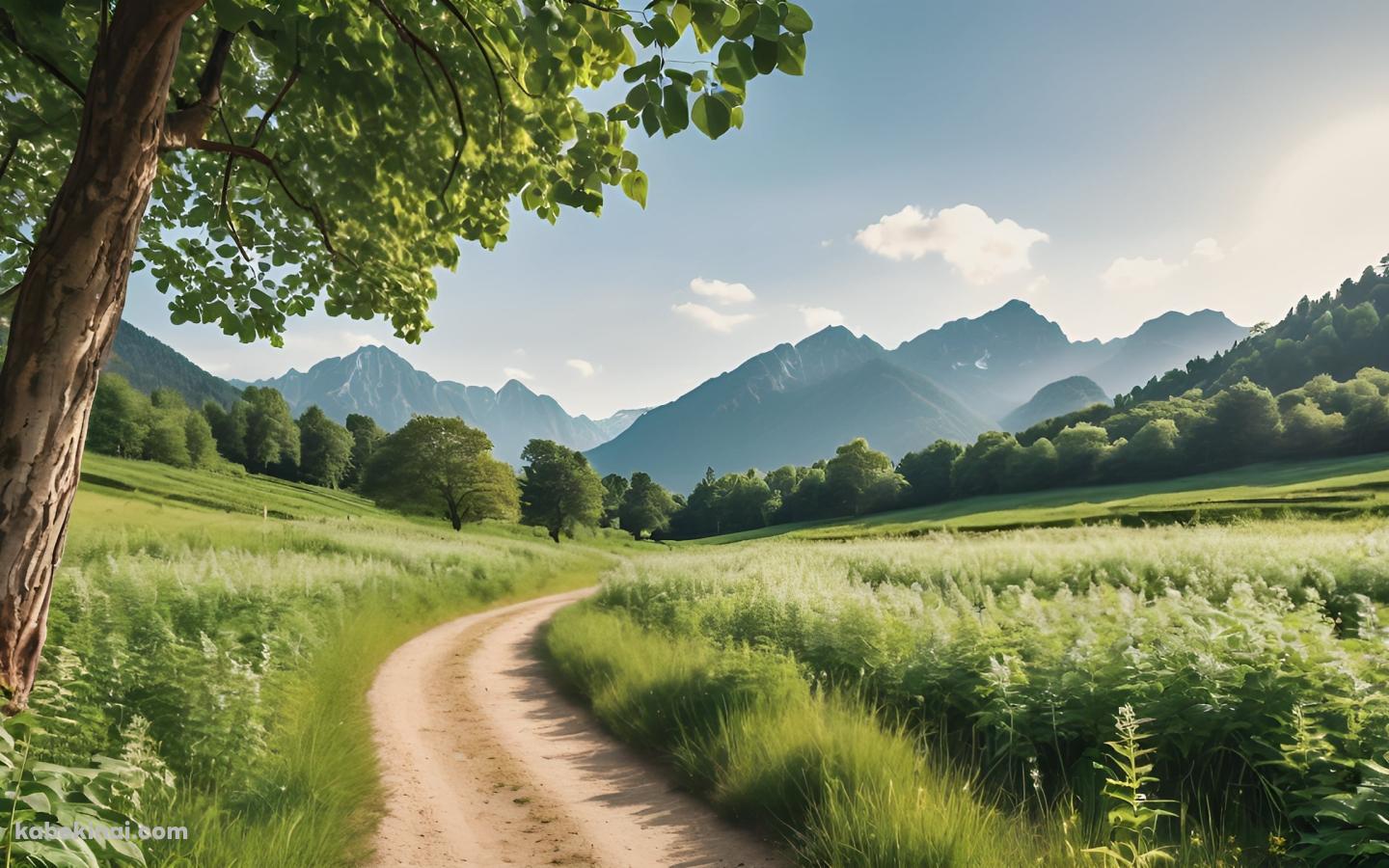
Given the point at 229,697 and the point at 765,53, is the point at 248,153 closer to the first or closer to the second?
the point at 765,53

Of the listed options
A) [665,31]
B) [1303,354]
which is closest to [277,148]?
[665,31]

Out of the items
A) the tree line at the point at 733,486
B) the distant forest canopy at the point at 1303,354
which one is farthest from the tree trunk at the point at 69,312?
the distant forest canopy at the point at 1303,354

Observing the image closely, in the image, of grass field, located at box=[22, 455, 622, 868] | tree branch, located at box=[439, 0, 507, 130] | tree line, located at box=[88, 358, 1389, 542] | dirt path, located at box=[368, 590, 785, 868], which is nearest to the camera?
tree branch, located at box=[439, 0, 507, 130]

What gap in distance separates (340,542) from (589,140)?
2523 centimetres

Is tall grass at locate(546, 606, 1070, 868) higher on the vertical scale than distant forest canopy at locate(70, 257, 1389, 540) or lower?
lower

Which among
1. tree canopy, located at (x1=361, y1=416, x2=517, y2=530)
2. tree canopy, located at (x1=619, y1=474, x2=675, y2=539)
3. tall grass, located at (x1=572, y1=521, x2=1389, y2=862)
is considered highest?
tree canopy, located at (x1=361, y1=416, x2=517, y2=530)

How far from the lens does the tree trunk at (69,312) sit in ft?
10.7

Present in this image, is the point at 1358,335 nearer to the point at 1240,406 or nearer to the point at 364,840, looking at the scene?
the point at 1240,406

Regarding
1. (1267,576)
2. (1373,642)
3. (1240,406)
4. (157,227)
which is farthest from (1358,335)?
(157,227)

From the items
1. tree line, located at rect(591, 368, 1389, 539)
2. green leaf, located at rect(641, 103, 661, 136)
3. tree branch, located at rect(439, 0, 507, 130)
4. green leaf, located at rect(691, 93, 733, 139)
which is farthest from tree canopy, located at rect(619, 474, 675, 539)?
green leaf, located at rect(691, 93, 733, 139)

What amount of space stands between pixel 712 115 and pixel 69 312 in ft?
12.0

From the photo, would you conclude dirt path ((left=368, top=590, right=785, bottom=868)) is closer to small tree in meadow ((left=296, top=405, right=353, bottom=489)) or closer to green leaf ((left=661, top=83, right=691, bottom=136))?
green leaf ((left=661, top=83, right=691, bottom=136))

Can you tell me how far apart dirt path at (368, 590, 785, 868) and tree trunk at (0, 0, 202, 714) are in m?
3.04

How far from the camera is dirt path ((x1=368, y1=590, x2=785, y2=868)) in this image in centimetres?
503
